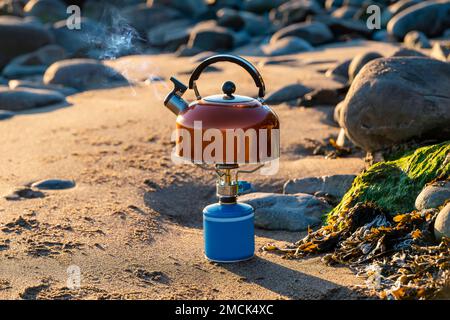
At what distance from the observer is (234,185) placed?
4.87 meters

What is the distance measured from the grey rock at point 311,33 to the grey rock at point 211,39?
110 cm

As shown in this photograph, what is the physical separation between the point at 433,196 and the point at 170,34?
14371mm

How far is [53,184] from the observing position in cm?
660

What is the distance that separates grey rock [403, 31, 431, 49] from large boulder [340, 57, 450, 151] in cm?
805

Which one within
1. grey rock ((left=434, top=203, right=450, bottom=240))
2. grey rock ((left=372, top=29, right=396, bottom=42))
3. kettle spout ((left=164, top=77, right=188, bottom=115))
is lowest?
grey rock ((left=372, top=29, right=396, bottom=42))

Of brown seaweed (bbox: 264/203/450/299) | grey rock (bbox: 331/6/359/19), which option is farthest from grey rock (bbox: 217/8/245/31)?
brown seaweed (bbox: 264/203/450/299)

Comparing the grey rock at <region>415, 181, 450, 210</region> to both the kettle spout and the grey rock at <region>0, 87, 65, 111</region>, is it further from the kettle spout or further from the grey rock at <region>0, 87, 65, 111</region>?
the grey rock at <region>0, 87, 65, 111</region>

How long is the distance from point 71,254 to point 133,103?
206 inches

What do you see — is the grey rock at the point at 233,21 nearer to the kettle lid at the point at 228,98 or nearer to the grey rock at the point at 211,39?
the grey rock at the point at 211,39

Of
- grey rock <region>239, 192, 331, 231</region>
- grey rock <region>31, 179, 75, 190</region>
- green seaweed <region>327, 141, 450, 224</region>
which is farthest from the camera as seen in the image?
grey rock <region>31, 179, 75, 190</region>

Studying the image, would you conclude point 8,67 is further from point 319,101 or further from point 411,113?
point 411,113

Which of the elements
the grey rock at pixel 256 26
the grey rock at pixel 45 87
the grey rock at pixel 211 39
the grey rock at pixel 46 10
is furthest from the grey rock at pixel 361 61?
the grey rock at pixel 46 10

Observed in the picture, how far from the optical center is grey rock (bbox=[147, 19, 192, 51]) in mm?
17547

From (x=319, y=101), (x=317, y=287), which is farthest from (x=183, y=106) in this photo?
(x=319, y=101)
